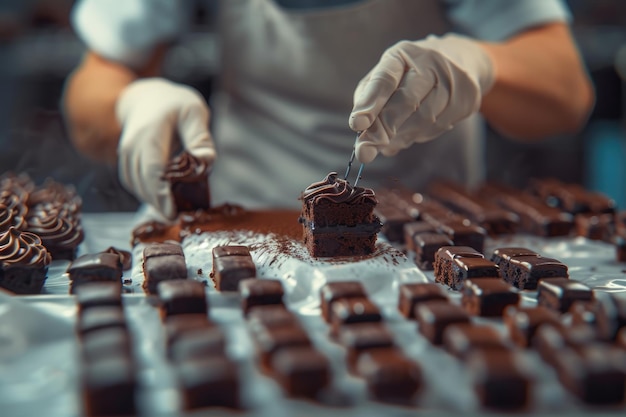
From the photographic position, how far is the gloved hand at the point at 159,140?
2867 mm

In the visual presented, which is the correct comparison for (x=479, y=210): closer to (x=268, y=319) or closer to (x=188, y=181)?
(x=188, y=181)

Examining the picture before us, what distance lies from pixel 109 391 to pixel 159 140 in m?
1.55

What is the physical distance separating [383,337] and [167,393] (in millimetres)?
534

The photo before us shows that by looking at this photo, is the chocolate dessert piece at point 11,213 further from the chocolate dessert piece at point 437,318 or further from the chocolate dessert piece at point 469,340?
the chocolate dessert piece at point 469,340

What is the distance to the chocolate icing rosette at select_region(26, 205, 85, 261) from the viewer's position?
259 cm

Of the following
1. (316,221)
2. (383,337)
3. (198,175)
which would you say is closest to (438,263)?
(316,221)

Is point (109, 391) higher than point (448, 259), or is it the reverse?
point (448, 259)

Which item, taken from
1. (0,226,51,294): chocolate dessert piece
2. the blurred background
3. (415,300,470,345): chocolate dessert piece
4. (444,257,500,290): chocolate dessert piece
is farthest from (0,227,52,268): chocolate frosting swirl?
the blurred background

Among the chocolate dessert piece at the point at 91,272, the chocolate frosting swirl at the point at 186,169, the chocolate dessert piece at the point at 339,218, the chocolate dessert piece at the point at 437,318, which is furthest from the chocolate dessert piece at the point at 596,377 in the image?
the chocolate frosting swirl at the point at 186,169

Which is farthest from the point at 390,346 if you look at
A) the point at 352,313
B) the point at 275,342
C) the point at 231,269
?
the point at 231,269

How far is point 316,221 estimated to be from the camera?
2.36 m

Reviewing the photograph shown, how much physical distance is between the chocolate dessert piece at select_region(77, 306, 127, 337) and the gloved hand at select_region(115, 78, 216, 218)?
1.08m

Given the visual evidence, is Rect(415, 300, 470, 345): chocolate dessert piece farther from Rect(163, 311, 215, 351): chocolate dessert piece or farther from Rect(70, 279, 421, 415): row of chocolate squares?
Rect(163, 311, 215, 351): chocolate dessert piece

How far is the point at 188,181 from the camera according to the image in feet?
9.39
